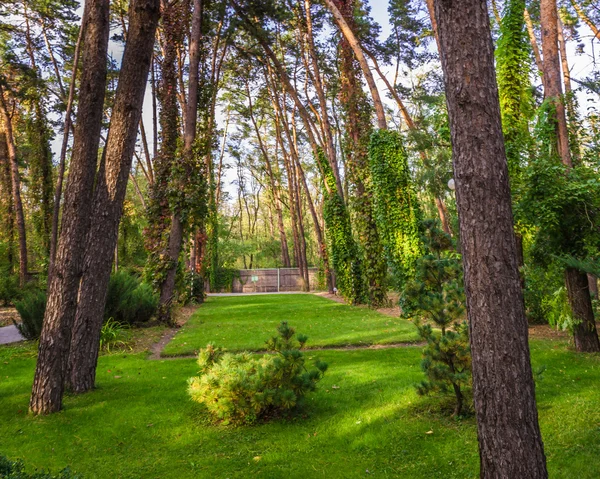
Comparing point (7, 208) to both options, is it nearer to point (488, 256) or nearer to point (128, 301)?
point (128, 301)

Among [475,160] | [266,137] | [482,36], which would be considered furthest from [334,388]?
[266,137]

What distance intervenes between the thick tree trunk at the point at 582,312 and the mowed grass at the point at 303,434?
0.77 metres

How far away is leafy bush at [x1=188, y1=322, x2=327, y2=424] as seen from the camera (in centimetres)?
405

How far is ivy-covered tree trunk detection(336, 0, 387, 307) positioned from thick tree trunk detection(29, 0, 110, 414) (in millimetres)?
9390

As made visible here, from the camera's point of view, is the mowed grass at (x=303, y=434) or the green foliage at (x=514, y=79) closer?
the mowed grass at (x=303, y=434)

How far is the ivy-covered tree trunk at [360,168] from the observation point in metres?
13.4

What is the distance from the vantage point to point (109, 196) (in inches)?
195

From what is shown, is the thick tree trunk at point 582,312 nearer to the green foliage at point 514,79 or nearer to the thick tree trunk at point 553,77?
the thick tree trunk at point 553,77

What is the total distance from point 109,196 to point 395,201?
810 cm

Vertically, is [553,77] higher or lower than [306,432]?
higher

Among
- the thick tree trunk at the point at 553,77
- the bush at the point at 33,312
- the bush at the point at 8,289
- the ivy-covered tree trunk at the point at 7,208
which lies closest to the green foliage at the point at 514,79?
the thick tree trunk at the point at 553,77

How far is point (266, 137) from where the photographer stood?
30.9 metres

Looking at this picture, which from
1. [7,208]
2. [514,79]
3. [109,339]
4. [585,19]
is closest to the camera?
[109,339]

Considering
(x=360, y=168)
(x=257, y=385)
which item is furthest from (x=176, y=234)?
(x=257, y=385)
